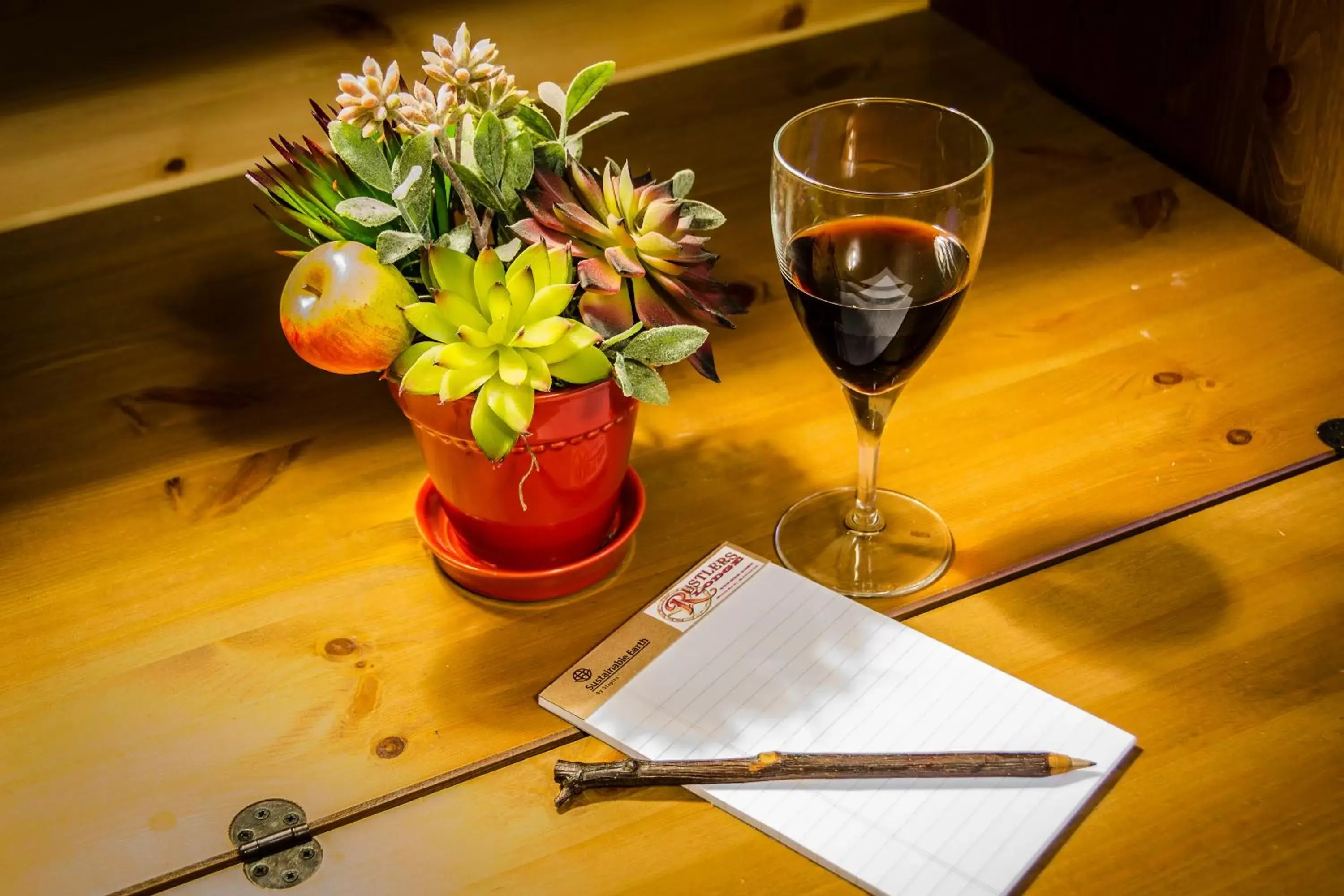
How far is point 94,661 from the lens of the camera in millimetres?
764

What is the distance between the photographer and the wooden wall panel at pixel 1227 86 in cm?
105

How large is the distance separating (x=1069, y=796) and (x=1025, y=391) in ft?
1.20

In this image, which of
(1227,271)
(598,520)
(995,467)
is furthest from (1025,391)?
(598,520)

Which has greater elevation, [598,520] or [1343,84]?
[1343,84]

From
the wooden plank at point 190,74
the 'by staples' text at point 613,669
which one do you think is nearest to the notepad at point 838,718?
the 'by staples' text at point 613,669

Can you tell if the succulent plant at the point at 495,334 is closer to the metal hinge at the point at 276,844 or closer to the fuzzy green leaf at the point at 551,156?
the fuzzy green leaf at the point at 551,156

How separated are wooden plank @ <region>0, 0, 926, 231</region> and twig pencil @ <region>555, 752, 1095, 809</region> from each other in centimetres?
78

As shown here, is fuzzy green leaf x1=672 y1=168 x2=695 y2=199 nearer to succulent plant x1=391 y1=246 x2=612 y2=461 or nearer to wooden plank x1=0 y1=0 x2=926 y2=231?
succulent plant x1=391 y1=246 x2=612 y2=461

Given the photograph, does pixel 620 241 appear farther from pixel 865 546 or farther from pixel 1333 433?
pixel 1333 433

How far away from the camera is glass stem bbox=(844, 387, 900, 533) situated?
2.56 ft

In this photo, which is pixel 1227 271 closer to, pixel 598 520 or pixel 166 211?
pixel 598 520

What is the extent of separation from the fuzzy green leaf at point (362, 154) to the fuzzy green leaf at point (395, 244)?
0.03 m

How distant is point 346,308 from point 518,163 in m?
0.12

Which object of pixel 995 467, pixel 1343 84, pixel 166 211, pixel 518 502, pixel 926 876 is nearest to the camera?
pixel 926 876
